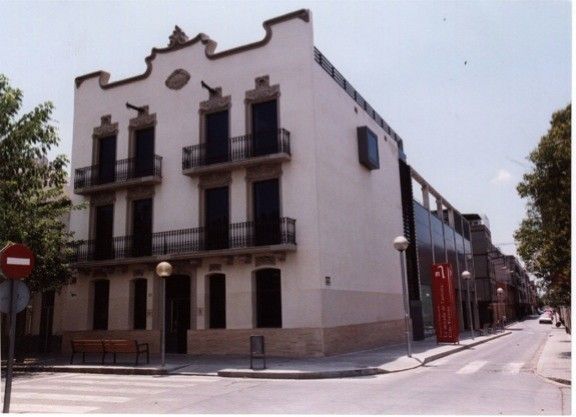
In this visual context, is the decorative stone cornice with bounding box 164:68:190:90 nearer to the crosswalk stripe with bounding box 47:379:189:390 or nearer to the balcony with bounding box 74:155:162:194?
the balcony with bounding box 74:155:162:194

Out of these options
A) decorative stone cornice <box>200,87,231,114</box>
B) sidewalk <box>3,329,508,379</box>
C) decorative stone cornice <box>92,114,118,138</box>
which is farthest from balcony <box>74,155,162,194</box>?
sidewalk <box>3,329,508,379</box>

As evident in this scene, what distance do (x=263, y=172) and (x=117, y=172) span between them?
761 cm

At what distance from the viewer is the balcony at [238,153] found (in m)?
19.7

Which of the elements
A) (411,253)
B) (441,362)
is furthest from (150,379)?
(411,253)

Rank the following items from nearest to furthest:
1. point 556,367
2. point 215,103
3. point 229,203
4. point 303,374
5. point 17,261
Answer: point 17,261 < point 303,374 < point 556,367 < point 229,203 < point 215,103

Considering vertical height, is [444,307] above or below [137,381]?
above

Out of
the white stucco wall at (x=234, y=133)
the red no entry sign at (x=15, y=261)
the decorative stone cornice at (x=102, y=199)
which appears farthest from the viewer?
the decorative stone cornice at (x=102, y=199)

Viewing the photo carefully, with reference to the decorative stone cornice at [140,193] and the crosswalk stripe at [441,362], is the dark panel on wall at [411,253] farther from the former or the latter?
the decorative stone cornice at [140,193]

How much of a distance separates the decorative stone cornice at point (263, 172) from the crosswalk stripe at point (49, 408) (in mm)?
12057

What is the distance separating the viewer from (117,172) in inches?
918

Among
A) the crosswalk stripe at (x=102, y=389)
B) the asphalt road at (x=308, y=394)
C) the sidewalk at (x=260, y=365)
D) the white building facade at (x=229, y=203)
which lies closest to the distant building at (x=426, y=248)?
the white building facade at (x=229, y=203)

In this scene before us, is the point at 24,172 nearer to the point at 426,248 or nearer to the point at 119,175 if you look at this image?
the point at 119,175

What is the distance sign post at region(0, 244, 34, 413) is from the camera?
310 inches

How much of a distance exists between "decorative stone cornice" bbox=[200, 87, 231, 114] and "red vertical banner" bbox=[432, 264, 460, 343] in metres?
13.8
